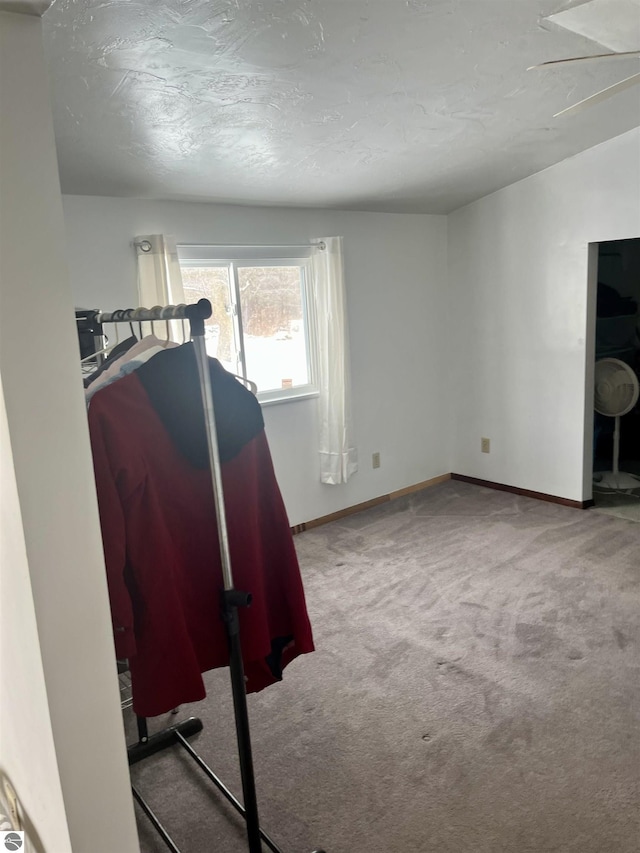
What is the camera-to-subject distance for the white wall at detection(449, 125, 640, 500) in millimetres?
4047

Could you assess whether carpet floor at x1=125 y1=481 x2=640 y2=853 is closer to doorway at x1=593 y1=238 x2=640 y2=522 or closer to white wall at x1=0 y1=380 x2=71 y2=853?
white wall at x1=0 y1=380 x2=71 y2=853

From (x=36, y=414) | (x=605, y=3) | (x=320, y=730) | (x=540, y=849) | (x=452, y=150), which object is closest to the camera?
(x=36, y=414)

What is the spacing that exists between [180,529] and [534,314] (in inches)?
141

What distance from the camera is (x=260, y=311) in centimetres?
405

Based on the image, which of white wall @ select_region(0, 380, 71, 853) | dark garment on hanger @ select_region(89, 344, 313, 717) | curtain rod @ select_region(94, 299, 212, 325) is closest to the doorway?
dark garment on hanger @ select_region(89, 344, 313, 717)

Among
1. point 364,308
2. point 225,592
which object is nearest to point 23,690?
point 225,592

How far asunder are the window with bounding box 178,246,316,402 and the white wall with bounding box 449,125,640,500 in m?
1.40

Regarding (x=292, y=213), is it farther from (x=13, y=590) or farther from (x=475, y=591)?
(x=13, y=590)

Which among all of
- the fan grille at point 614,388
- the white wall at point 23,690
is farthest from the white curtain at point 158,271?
the fan grille at point 614,388

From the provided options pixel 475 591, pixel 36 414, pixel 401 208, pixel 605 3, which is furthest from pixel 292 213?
pixel 36 414

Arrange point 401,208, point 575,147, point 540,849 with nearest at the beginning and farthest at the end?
point 540,849 < point 575,147 < point 401,208

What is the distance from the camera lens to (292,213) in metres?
4.05

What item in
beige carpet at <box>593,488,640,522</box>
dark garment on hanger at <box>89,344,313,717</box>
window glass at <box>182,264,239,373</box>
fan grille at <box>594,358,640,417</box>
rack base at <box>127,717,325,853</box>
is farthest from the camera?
fan grille at <box>594,358,640,417</box>

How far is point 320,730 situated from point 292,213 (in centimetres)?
299
